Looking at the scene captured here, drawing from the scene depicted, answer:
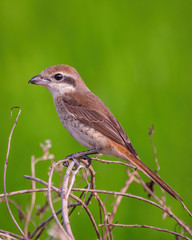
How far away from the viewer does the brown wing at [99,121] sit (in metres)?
3.40

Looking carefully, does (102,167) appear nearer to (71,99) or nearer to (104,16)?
(71,99)

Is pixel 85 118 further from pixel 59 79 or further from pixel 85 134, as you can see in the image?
pixel 59 79

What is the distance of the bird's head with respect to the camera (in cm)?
355

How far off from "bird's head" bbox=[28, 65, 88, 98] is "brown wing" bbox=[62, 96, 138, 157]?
0.52ft

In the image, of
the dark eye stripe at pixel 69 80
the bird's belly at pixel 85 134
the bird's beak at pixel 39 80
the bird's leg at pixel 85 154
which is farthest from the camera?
the dark eye stripe at pixel 69 80

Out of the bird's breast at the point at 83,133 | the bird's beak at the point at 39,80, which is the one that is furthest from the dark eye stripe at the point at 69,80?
the bird's breast at the point at 83,133

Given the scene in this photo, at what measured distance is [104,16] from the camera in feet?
19.6

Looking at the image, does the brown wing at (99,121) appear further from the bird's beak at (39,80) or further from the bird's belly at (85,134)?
the bird's beak at (39,80)

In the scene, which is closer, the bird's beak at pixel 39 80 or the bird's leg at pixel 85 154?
the bird's leg at pixel 85 154

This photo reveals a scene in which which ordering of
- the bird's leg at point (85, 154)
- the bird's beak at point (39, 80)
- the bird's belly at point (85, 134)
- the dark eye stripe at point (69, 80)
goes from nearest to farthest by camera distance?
the bird's leg at point (85, 154)
the bird's belly at point (85, 134)
the bird's beak at point (39, 80)
the dark eye stripe at point (69, 80)

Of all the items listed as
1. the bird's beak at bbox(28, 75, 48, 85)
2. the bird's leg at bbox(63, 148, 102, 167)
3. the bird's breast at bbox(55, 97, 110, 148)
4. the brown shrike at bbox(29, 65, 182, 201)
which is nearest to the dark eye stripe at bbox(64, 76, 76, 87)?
the brown shrike at bbox(29, 65, 182, 201)

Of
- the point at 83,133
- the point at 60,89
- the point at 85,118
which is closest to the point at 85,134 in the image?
the point at 83,133

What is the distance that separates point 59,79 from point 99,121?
442mm

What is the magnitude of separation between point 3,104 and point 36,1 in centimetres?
162
